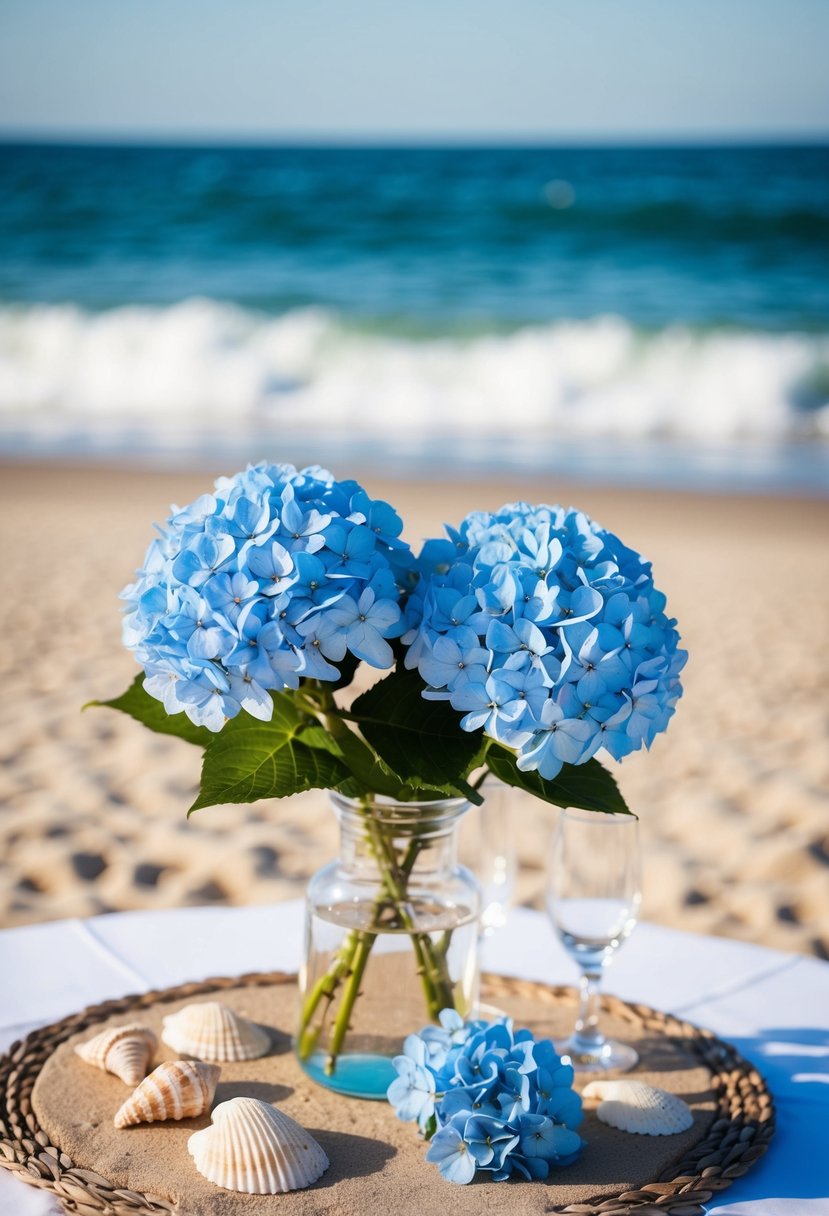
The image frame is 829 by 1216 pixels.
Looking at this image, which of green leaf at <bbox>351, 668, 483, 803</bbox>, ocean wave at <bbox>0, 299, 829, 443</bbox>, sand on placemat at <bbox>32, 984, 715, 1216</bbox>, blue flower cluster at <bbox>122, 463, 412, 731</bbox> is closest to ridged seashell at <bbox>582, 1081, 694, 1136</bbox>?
sand on placemat at <bbox>32, 984, 715, 1216</bbox>

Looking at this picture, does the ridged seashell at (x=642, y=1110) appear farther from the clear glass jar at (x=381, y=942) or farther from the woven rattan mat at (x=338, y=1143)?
the clear glass jar at (x=381, y=942)

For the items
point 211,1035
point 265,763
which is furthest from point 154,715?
point 211,1035

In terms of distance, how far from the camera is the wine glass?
146 centimetres

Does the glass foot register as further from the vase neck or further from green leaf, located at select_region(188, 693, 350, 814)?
green leaf, located at select_region(188, 693, 350, 814)

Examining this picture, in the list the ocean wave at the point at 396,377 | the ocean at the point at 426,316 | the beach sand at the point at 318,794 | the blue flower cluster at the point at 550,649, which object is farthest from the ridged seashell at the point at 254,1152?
the ocean wave at the point at 396,377

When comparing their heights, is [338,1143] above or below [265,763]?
below

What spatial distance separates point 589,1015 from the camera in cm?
151

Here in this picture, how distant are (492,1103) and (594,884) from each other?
0.33 m

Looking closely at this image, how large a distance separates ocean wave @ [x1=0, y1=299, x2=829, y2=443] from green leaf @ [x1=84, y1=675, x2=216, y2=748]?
9.19 m

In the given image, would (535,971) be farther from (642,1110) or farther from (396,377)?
(396,377)

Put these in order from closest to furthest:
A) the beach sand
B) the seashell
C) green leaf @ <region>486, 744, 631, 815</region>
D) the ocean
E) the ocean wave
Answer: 1. green leaf @ <region>486, 744, 631, 815</region>
2. the seashell
3. the beach sand
4. the ocean
5. the ocean wave

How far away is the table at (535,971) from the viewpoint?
5.06 ft

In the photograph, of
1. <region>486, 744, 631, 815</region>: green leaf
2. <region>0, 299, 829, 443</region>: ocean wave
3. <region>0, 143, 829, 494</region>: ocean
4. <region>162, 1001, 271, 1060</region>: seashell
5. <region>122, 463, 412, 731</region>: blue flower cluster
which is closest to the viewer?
<region>122, 463, 412, 731</region>: blue flower cluster

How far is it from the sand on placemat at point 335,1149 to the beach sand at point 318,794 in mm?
1590
